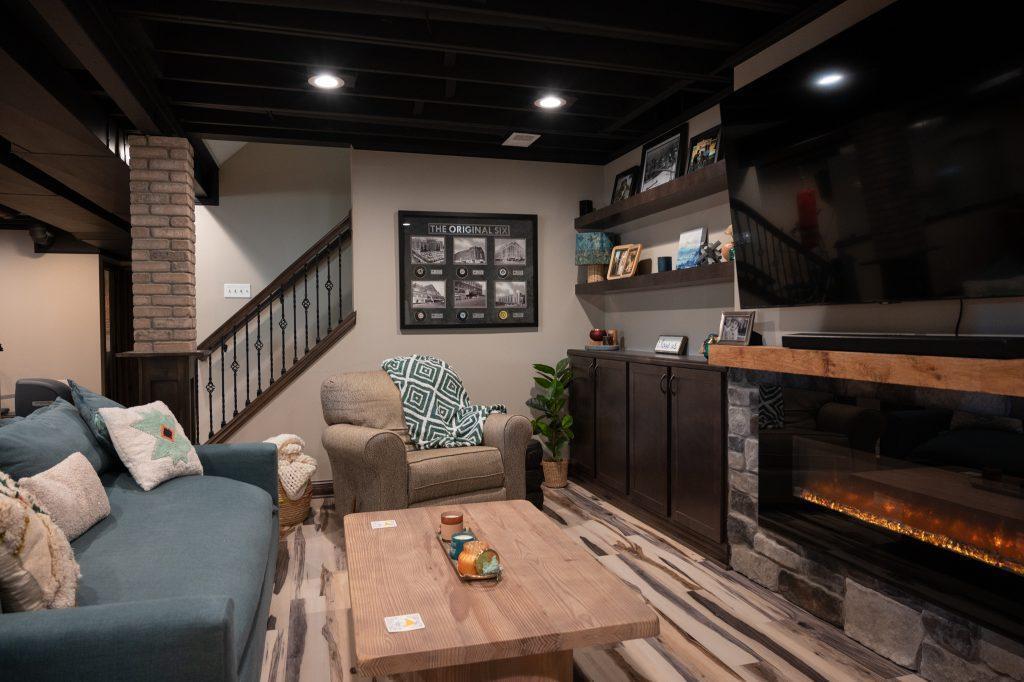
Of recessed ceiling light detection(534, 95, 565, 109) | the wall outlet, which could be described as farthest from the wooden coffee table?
the wall outlet

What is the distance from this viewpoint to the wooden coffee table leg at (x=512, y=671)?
162cm

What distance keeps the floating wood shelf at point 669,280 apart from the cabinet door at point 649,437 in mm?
562

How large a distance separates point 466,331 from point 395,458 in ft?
5.69

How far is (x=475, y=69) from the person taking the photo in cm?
336

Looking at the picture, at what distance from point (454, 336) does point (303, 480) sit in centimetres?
159

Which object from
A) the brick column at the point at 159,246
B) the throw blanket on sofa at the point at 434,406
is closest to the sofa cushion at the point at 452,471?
the throw blanket on sofa at the point at 434,406

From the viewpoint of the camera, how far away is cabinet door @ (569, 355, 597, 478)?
14.8 feet

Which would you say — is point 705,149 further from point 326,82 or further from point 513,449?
point 326,82

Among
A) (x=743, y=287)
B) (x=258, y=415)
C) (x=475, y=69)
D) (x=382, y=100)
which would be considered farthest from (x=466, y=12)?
(x=258, y=415)

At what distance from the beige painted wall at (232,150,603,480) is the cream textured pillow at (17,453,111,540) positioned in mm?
2465

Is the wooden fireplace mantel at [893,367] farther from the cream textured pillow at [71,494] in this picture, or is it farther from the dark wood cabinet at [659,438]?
the cream textured pillow at [71,494]

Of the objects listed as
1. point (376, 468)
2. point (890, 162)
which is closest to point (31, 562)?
point (376, 468)

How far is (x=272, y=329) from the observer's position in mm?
5273

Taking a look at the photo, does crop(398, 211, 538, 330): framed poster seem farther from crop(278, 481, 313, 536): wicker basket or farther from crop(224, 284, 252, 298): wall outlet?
crop(224, 284, 252, 298): wall outlet
